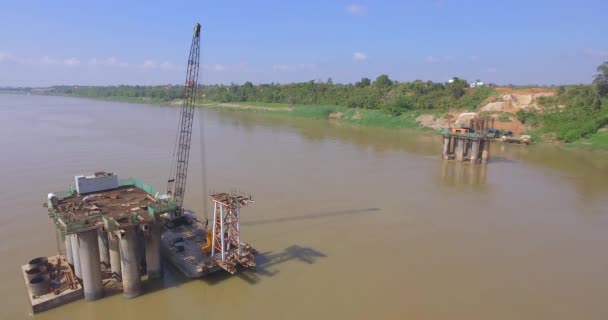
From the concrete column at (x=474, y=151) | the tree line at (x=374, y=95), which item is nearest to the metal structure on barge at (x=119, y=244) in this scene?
the concrete column at (x=474, y=151)

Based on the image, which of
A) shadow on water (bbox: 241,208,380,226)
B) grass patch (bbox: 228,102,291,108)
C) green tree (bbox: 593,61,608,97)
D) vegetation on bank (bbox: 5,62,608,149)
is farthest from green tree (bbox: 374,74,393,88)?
shadow on water (bbox: 241,208,380,226)

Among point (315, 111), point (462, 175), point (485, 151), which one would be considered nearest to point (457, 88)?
point (315, 111)

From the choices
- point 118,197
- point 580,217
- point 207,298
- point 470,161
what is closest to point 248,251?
point 207,298

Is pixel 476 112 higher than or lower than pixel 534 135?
higher

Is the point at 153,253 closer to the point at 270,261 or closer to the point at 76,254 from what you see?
the point at 76,254

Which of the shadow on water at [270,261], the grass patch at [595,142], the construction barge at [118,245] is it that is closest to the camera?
the construction barge at [118,245]

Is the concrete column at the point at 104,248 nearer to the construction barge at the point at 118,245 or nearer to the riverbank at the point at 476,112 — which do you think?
the construction barge at the point at 118,245

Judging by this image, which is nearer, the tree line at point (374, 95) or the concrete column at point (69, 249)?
the concrete column at point (69, 249)
